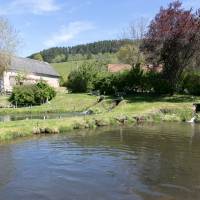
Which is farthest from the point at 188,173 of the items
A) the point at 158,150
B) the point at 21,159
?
the point at 21,159

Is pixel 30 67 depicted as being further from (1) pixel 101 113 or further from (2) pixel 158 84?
(1) pixel 101 113

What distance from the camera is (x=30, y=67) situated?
294 ft

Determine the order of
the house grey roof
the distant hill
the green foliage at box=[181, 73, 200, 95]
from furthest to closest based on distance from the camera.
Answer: the distant hill → the house grey roof → the green foliage at box=[181, 73, 200, 95]

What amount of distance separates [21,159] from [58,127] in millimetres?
10792

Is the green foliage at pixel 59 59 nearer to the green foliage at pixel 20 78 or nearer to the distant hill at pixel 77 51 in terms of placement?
the distant hill at pixel 77 51

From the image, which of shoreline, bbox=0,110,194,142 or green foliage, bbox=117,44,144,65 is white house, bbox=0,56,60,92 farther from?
shoreline, bbox=0,110,194,142

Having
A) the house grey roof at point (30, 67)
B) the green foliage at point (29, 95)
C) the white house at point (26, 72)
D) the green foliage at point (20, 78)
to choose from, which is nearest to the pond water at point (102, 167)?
the green foliage at point (29, 95)

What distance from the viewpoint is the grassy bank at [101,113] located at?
97.6 ft

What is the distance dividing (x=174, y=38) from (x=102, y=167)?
110ft

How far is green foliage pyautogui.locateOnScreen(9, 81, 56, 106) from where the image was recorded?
58.5 metres

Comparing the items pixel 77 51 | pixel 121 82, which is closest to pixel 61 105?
pixel 121 82

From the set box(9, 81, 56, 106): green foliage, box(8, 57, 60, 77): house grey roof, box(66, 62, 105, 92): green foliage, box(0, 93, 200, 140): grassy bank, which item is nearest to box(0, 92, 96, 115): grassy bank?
box(0, 93, 200, 140): grassy bank

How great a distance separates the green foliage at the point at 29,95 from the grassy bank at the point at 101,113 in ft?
5.79

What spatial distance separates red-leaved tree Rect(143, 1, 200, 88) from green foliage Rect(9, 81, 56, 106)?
16.6m
